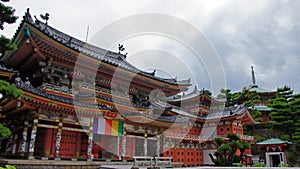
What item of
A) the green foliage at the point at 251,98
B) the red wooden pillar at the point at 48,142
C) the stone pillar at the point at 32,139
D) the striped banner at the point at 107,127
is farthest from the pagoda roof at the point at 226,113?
the stone pillar at the point at 32,139

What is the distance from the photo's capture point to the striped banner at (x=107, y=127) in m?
16.6

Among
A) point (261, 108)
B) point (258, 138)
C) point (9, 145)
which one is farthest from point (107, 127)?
point (261, 108)

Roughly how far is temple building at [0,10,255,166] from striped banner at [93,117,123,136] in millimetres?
69

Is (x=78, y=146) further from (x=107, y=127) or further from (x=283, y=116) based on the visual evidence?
(x=283, y=116)

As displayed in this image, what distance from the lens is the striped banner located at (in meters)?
16.6

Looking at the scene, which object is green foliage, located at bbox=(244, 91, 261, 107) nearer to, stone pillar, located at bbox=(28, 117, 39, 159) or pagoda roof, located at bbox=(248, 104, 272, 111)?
pagoda roof, located at bbox=(248, 104, 272, 111)

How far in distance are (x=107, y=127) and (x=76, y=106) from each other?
3.50 metres

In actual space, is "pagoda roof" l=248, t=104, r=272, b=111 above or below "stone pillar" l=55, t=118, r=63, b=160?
above

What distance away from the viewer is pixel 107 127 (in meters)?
17.2

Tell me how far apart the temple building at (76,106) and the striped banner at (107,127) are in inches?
2.7

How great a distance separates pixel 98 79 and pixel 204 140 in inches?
585

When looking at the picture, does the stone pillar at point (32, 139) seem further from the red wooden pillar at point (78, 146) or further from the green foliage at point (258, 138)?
the green foliage at point (258, 138)

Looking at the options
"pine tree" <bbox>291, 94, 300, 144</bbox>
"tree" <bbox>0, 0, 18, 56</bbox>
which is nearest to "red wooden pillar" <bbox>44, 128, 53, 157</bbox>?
"tree" <bbox>0, 0, 18, 56</bbox>

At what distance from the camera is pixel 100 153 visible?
1833 cm
